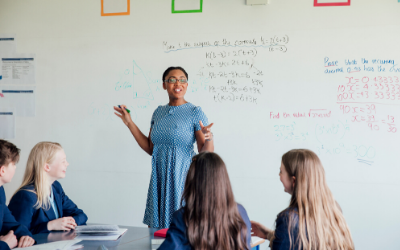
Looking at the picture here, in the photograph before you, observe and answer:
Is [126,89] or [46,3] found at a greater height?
[46,3]

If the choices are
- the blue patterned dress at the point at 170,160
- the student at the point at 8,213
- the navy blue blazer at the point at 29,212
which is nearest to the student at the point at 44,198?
the navy blue blazer at the point at 29,212

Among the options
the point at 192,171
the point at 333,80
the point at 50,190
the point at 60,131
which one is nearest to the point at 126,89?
the point at 60,131

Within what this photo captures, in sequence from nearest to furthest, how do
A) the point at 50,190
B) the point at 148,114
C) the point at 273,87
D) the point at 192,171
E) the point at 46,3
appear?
the point at 192,171 < the point at 50,190 < the point at 273,87 < the point at 148,114 < the point at 46,3

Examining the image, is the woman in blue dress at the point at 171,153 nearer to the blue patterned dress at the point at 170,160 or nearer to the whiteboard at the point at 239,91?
the blue patterned dress at the point at 170,160

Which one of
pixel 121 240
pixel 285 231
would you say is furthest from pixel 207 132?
pixel 285 231

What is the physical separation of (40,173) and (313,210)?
4.66 feet

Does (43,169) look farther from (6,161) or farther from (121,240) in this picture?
(121,240)

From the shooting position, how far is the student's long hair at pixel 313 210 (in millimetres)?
1425

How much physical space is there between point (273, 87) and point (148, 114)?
117 cm

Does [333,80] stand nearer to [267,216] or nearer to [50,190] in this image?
[267,216]

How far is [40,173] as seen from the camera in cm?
201

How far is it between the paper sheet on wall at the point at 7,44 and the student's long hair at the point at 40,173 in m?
2.12

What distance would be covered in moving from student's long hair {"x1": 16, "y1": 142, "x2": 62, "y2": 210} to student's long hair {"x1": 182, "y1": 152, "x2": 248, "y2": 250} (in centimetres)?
99

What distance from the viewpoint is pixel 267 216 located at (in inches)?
127
